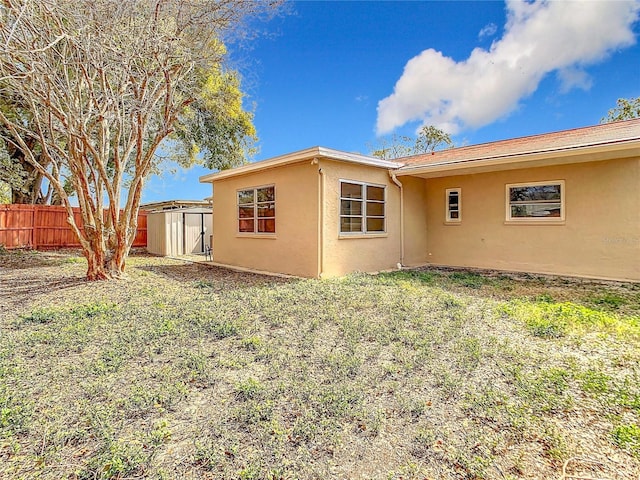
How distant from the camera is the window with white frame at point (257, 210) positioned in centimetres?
959

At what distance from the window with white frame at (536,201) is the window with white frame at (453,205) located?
4.38ft

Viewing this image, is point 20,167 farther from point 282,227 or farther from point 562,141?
point 562,141

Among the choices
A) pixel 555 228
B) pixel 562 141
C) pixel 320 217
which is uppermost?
pixel 562 141

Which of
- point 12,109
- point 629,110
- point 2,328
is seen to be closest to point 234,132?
point 12,109

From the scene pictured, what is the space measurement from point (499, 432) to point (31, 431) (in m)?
3.29

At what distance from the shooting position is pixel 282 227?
914 centimetres

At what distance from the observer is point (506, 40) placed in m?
12.5

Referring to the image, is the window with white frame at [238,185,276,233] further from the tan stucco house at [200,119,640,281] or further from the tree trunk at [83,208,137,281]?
the tree trunk at [83,208,137,281]

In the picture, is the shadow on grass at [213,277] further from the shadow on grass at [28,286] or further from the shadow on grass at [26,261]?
the shadow on grass at [26,261]

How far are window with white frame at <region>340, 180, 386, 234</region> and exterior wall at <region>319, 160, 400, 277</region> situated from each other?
153mm

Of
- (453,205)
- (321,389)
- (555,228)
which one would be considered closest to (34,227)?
(453,205)

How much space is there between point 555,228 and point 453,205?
8.95 ft

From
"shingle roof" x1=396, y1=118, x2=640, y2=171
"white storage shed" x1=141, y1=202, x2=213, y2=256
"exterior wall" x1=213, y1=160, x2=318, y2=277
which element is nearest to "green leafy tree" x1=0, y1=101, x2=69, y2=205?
"white storage shed" x1=141, y1=202, x2=213, y2=256

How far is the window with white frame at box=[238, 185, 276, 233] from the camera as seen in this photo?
9594mm
